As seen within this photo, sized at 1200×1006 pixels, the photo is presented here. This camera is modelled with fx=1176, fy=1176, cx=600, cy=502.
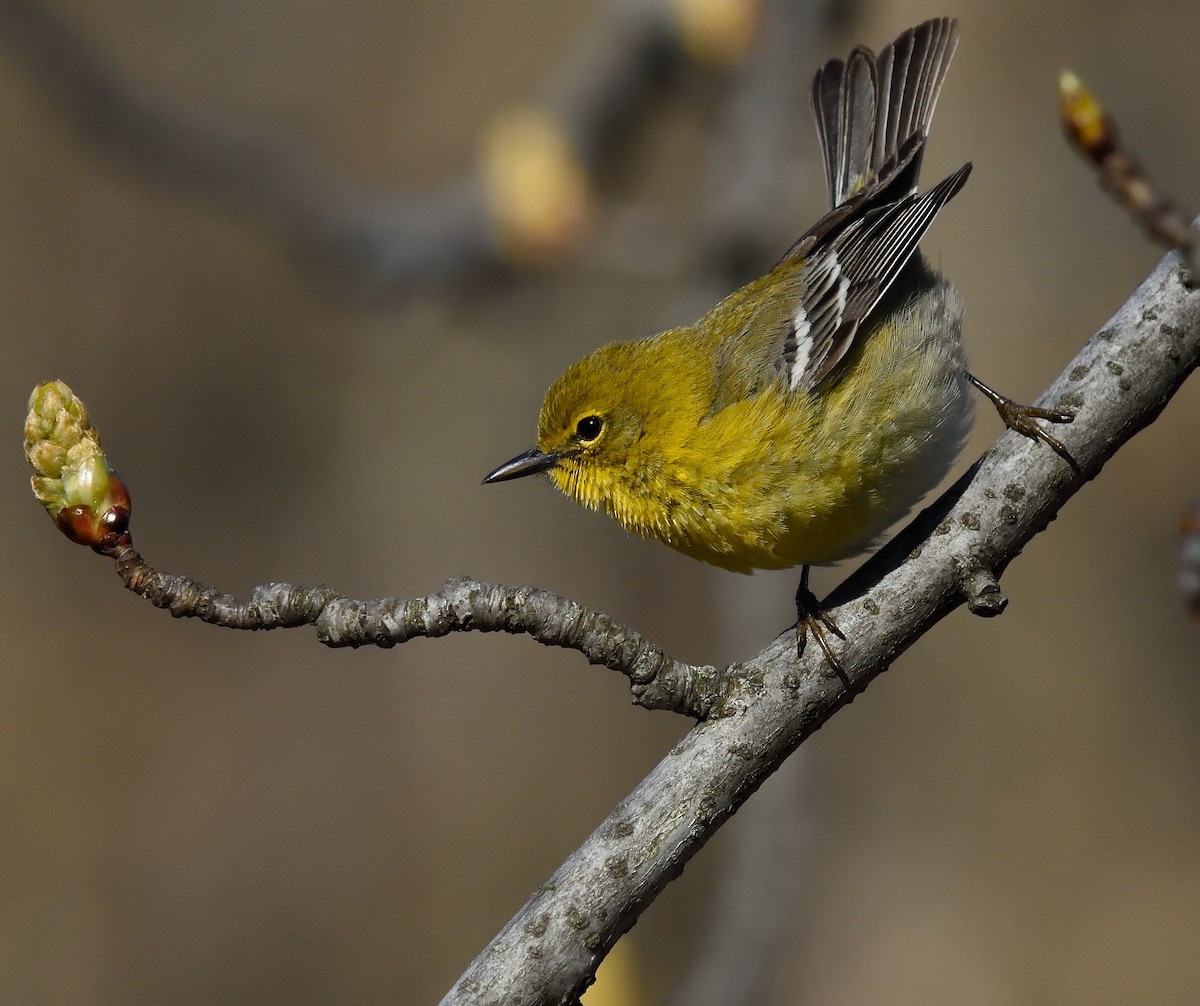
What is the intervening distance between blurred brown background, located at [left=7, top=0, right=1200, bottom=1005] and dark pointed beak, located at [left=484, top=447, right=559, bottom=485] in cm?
181

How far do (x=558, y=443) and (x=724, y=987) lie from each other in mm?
1897

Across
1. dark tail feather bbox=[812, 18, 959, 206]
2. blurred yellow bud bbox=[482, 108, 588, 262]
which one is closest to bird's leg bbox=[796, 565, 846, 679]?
blurred yellow bud bbox=[482, 108, 588, 262]

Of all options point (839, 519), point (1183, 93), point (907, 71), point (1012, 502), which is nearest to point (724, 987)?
point (839, 519)

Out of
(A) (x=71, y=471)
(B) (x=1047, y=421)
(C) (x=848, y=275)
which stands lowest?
(B) (x=1047, y=421)

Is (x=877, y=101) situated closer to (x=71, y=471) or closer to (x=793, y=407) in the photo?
(x=793, y=407)

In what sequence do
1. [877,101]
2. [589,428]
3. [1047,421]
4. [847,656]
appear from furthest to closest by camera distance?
[877,101] → [589,428] → [1047,421] → [847,656]

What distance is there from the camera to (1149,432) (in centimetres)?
703

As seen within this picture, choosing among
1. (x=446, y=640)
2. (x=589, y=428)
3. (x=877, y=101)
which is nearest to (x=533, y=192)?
(x=589, y=428)

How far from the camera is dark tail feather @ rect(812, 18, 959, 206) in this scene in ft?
16.4

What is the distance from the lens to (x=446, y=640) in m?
8.86

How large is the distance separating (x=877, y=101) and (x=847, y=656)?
3.36 m

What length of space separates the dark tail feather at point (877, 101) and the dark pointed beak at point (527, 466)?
6.19 feet

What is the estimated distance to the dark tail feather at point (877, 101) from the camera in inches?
197

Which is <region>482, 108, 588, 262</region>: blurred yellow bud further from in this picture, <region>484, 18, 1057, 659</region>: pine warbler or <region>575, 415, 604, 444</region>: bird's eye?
<region>575, 415, 604, 444</region>: bird's eye
